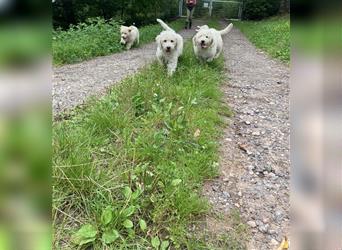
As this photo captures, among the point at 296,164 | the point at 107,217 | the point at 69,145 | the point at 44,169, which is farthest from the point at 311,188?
the point at 69,145

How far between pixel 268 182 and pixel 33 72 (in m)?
2.45

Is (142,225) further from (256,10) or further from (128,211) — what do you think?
(256,10)

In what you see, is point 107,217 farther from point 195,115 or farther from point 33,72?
point 195,115

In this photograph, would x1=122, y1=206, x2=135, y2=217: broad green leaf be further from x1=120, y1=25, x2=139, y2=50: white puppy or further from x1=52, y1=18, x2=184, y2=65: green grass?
x1=120, y1=25, x2=139, y2=50: white puppy

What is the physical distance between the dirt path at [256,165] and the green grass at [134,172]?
0.13 metres

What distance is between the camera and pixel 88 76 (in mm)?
5879

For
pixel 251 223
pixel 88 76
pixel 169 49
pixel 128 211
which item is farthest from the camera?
pixel 88 76

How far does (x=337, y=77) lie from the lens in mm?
490

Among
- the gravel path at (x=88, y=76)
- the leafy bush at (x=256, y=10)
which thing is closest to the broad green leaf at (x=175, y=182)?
the gravel path at (x=88, y=76)

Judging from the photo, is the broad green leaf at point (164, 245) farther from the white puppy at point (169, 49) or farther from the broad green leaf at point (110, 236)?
the white puppy at point (169, 49)

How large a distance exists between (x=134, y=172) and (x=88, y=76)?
12.6 ft

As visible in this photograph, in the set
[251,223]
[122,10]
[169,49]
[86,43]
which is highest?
[122,10]

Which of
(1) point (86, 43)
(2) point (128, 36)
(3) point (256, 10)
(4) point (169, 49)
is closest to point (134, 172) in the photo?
(4) point (169, 49)

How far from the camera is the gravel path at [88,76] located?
4195 millimetres
